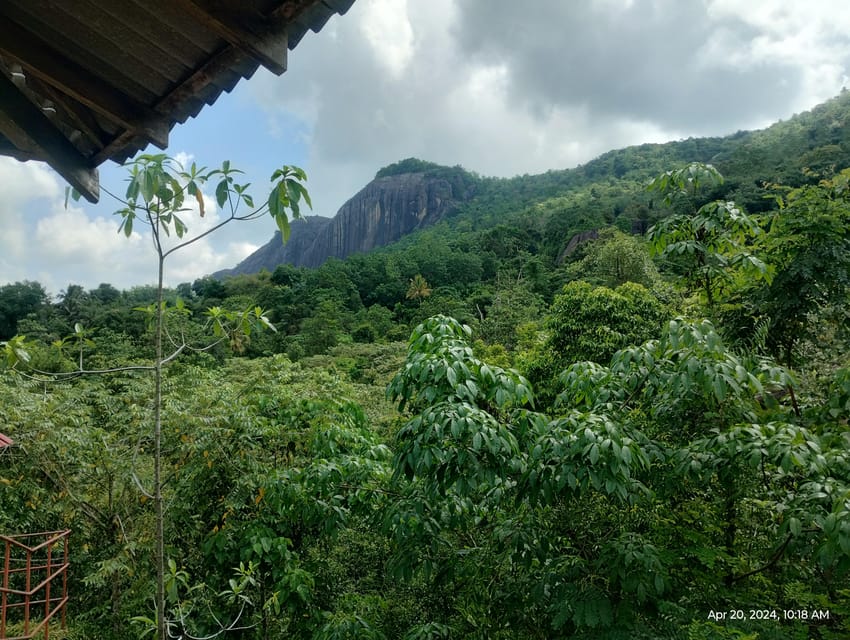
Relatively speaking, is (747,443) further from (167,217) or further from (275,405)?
(275,405)

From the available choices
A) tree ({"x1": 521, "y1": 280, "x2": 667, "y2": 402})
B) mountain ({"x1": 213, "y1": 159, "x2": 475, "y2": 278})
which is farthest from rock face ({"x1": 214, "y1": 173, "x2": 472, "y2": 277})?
tree ({"x1": 521, "y1": 280, "x2": 667, "y2": 402})

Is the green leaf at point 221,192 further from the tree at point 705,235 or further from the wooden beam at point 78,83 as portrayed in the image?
the tree at point 705,235

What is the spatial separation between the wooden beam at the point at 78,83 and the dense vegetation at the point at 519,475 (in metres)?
0.59

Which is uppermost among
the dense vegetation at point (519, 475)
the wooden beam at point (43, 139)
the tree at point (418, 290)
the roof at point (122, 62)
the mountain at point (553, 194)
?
the mountain at point (553, 194)

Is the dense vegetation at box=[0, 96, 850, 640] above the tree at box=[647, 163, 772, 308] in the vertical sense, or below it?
below

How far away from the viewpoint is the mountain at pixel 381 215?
79.4 meters

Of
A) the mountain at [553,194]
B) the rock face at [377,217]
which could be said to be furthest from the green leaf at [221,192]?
the rock face at [377,217]

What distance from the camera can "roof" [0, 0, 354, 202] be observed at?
1274 mm

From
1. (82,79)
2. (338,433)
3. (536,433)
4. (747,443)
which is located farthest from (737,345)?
(82,79)

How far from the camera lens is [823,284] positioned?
2498 mm

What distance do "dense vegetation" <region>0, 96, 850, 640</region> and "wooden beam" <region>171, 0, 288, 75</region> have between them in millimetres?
792

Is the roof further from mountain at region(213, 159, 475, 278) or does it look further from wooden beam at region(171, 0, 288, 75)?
mountain at region(213, 159, 475, 278)

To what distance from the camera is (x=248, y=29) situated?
1.27 metres

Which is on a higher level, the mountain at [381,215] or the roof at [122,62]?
the mountain at [381,215]
